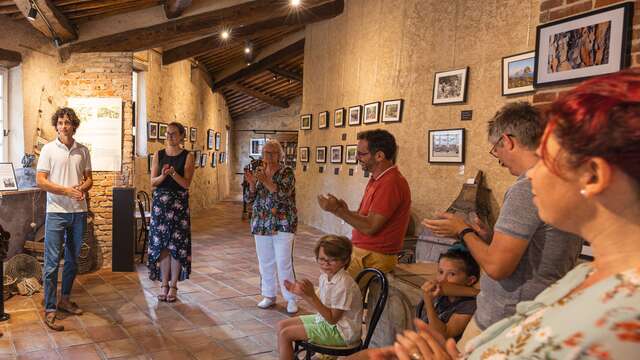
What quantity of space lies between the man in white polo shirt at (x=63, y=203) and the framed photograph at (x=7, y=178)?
1192mm

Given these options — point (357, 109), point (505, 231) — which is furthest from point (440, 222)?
point (357, 109)

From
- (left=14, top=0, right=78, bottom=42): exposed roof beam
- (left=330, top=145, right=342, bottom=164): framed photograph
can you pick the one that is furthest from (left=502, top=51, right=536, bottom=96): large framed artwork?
(left=14, top=0, right=78, bottom=42): exposed roof beam

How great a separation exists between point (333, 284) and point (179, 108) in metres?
8.98

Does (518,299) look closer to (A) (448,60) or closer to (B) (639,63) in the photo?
(B) (639,63)

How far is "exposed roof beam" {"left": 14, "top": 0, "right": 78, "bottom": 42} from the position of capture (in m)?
4.59

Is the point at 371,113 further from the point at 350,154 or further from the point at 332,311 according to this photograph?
the point at 332,311

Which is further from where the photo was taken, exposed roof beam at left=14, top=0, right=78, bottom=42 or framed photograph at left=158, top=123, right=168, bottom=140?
framed photograph at left=158, top=123, right=168, bottom=140

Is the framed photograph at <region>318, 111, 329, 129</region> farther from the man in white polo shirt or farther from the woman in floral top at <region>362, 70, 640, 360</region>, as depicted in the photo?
the woman in floral top at <region>362, 70, 640, 360</region>

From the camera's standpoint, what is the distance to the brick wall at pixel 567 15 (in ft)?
6.64

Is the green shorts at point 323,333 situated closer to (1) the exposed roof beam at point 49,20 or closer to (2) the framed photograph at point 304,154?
(1) the exposed roof beam at point 49,20

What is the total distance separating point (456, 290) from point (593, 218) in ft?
4.19

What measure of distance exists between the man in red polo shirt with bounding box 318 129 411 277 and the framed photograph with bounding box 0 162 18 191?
3818mm

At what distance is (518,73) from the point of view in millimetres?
4637

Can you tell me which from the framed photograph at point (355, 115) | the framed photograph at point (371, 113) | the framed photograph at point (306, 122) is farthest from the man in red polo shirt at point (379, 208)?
the framed photograph at point (306, 122)
